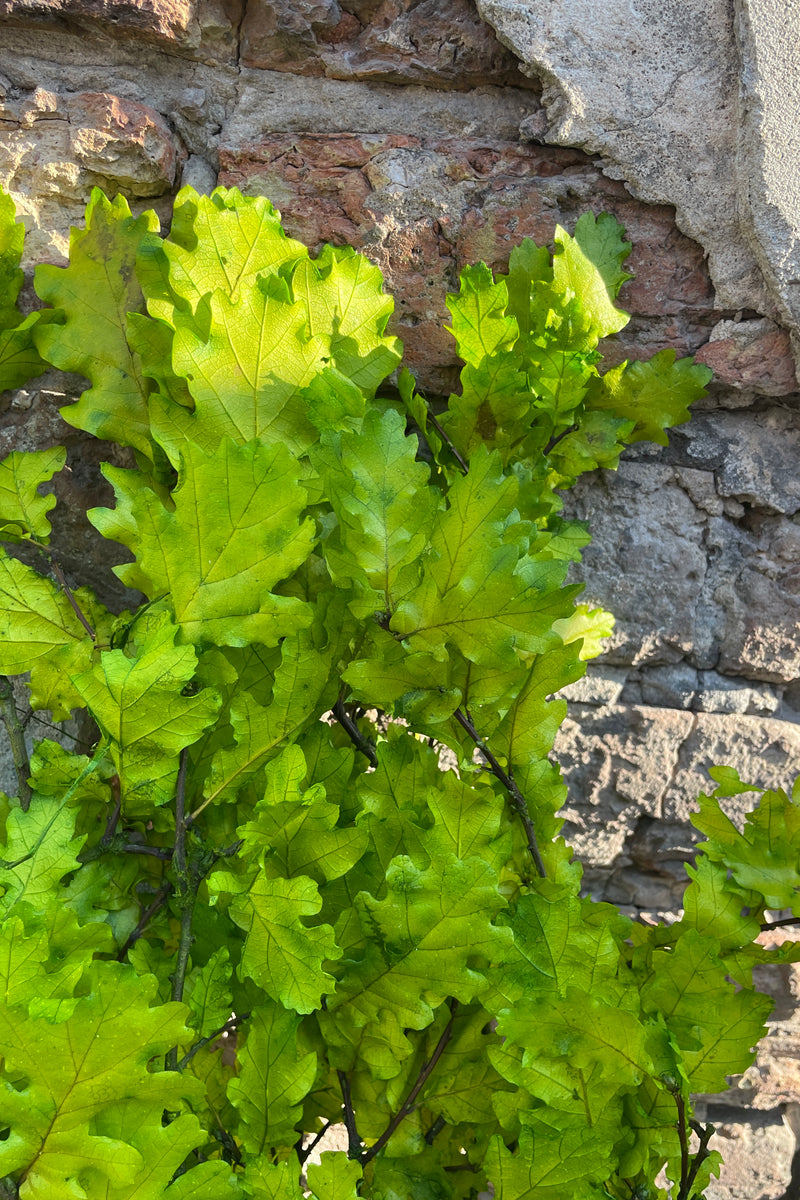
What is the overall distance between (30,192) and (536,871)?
901 millimetres

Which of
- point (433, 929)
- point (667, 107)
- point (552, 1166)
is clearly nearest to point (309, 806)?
point (433, 929)

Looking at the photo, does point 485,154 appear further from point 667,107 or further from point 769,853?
point 769,853

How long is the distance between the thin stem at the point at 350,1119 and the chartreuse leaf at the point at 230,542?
409mm

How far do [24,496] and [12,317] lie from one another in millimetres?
203

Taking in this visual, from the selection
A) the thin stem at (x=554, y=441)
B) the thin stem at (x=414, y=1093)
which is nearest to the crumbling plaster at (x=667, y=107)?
the thin stem at (x=554, y=441)

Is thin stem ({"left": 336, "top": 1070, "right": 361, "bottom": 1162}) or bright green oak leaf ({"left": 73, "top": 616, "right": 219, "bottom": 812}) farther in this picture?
thin stem ({"left": 336, "top": 1070, "right": 361, "bottom": 1162})

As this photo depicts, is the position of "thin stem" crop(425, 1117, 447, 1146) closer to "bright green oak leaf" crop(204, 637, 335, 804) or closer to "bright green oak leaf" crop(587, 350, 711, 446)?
"bright green oak leaf" crop(204, 637, 335, 804)

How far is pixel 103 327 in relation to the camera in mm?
860

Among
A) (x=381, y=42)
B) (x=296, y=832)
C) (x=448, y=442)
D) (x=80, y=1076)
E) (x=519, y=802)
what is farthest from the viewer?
(x=381, y=42)

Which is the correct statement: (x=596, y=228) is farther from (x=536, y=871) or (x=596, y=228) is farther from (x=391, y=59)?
(x=536, y=871)

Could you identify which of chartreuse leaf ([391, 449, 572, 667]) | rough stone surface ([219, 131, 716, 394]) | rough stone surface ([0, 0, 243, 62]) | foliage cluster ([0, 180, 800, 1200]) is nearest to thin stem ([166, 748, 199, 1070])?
foliage cluster ([0, 180, 800, 1200])

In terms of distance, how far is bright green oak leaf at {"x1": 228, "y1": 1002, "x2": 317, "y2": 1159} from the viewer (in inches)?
28.0

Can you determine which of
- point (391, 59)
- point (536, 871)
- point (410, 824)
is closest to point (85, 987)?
point (410, 824)

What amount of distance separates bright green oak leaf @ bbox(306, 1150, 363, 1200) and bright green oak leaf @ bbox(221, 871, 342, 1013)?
0.42ft
